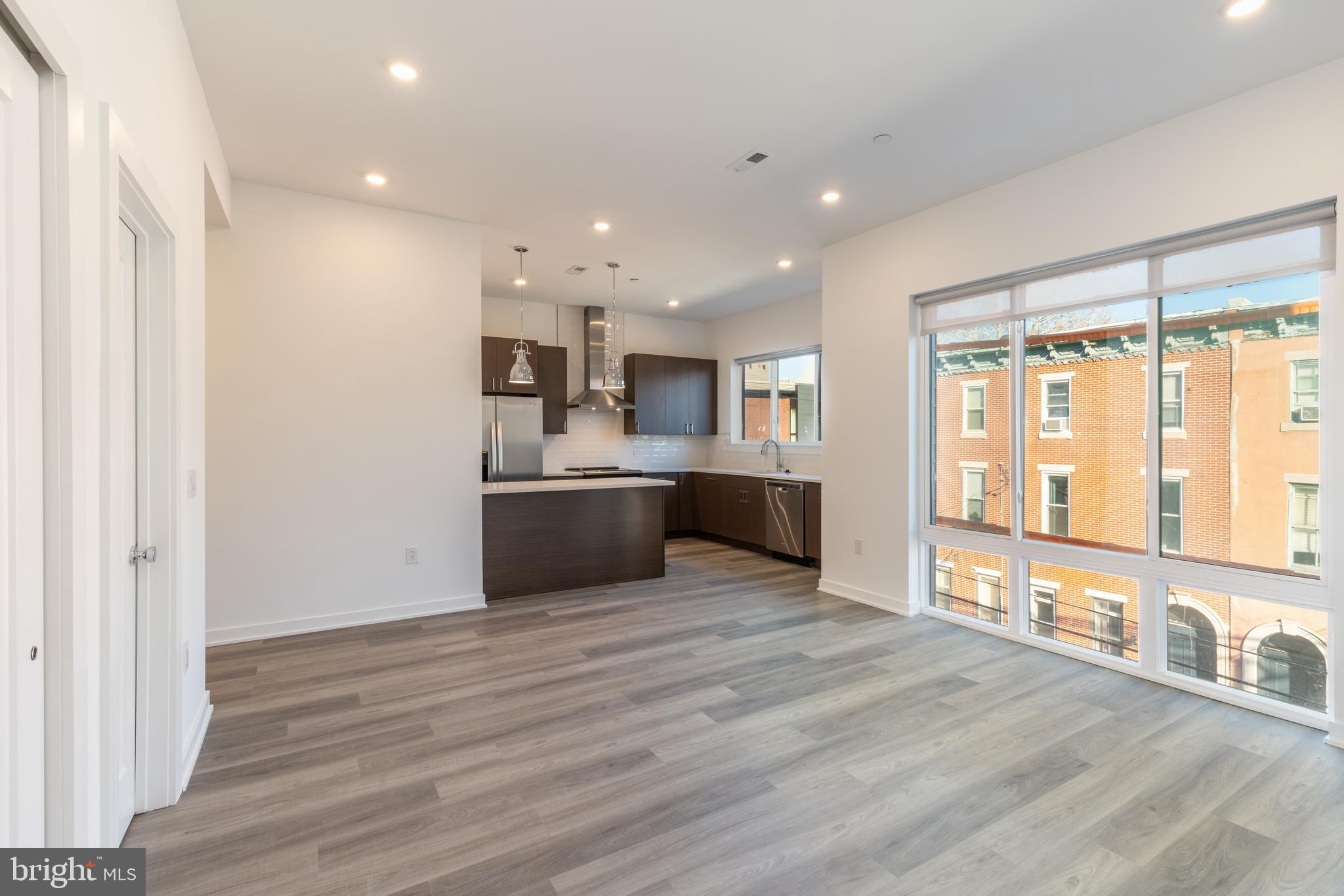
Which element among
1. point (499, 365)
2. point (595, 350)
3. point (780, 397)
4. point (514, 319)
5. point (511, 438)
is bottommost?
point (511, 438)

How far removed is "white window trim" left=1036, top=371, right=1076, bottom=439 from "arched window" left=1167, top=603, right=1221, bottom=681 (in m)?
1.09

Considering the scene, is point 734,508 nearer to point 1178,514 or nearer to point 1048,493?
point 1048,493

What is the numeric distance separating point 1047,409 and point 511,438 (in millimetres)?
4760

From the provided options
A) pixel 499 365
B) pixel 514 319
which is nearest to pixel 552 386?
pixel 499 365

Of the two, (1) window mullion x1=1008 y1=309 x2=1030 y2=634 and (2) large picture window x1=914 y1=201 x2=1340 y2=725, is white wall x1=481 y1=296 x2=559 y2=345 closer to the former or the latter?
(2) large picture window x1=914 y1=201 x2=1340 y2=725

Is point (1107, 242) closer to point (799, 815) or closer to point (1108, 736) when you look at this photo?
point (1108, 736)

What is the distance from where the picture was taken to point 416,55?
2.54 metres

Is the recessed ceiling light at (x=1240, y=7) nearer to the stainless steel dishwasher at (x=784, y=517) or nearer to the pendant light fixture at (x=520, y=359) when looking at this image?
the pendant light fixture at (x=520, y=359)

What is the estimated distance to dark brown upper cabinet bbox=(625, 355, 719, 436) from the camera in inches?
301

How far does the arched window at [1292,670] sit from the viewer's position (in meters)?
2.74

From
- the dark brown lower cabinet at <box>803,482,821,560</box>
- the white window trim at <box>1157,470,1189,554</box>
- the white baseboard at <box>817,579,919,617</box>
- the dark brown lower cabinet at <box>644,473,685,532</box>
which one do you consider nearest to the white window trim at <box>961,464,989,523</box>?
the white baseboard at <box>817,579,919,617</box>

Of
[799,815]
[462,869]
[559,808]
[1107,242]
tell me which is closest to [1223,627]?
[1107,242]

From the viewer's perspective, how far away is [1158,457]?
3.26 meters

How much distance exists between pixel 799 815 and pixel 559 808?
84cm
